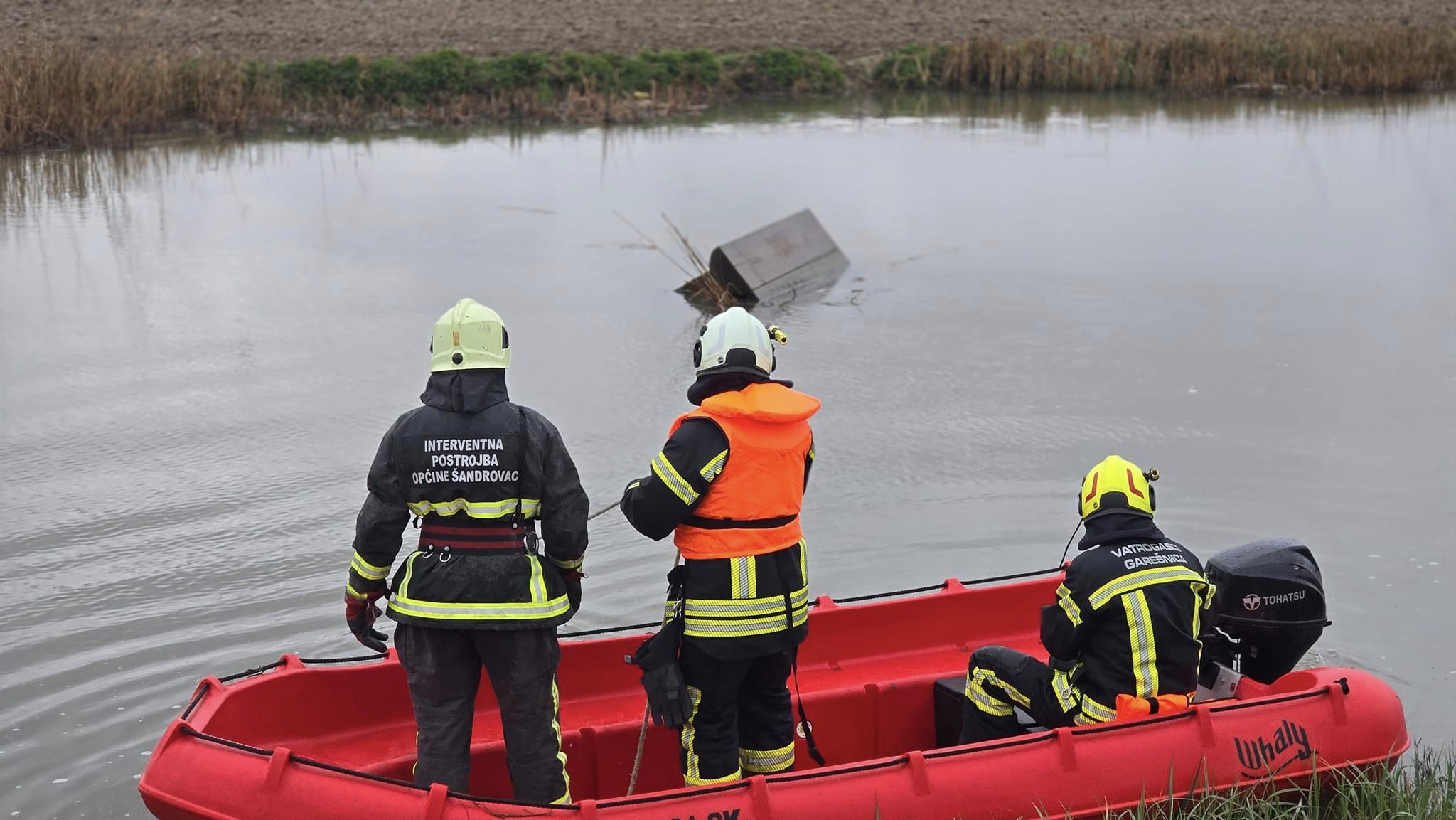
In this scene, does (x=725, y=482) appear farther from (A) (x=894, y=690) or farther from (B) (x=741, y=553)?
(A) (x=894, y=690)

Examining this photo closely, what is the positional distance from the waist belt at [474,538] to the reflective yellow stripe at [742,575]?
20.4 inches

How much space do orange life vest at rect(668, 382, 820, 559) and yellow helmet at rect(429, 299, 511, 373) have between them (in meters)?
0.48

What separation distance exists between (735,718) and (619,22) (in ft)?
73.4

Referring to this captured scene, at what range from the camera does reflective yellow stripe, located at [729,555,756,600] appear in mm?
3367

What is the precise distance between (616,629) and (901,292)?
6.70 meters

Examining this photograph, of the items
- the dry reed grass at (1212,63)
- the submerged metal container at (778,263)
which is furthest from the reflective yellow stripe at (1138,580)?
the dry reed grass at (1212,63)

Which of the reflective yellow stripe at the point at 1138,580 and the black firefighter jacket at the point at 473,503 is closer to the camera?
the black firefighter jacket at the point at 473,503

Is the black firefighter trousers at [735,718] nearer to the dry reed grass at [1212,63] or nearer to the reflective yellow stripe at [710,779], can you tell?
the reflective yellow stripe at [710,779]

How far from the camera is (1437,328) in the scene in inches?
351

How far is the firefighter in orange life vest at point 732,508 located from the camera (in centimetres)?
330

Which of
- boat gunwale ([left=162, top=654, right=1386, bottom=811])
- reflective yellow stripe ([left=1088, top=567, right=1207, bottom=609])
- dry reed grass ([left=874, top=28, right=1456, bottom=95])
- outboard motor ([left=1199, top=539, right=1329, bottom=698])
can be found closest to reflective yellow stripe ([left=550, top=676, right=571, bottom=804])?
boat gunwale ([left=162, top=654, right=1386, bottom=811])

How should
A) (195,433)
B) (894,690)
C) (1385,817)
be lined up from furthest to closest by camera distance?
(195,433)
(894,690)
(1385,817)

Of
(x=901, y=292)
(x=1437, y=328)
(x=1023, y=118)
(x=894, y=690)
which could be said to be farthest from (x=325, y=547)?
(x=1023, y=118)

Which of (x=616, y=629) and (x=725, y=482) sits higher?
(x=725, y=482)
